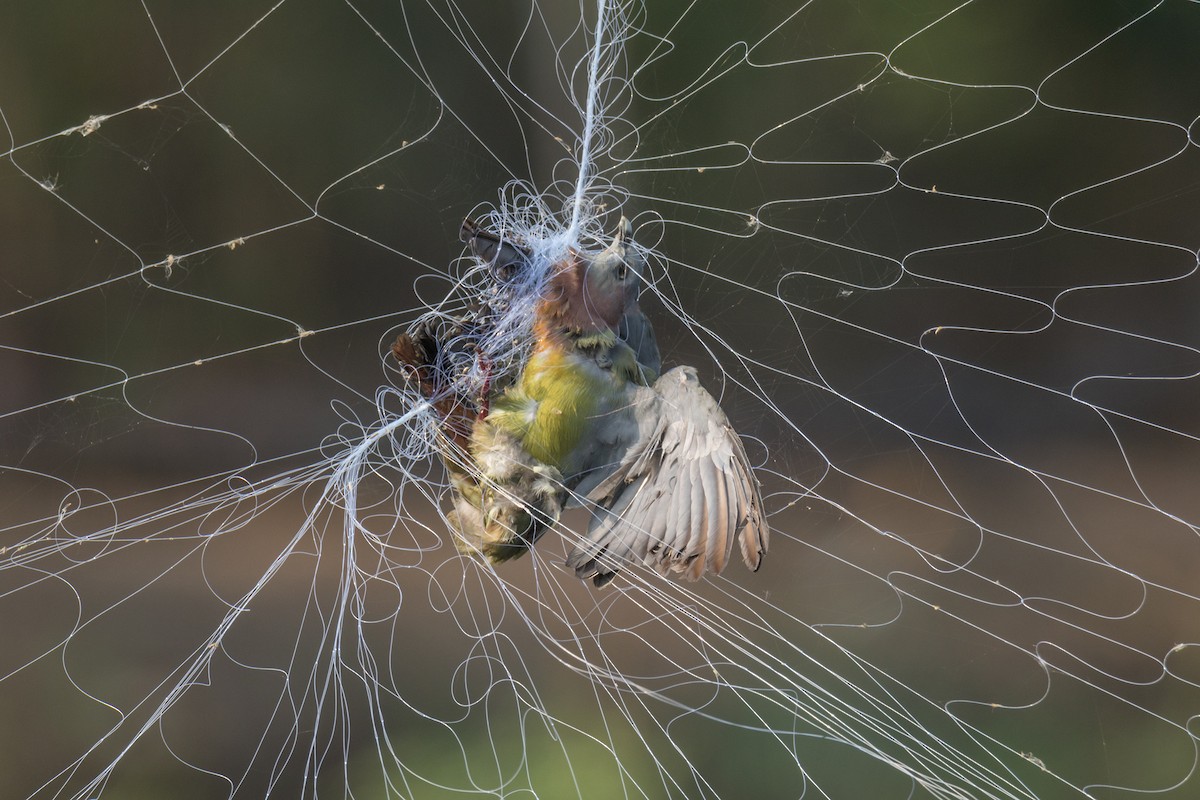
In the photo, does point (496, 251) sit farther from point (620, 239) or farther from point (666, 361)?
point (666, 361)

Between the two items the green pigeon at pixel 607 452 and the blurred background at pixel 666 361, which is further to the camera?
the blurred background at pixel 666 361

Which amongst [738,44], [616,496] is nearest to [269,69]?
[738,44]

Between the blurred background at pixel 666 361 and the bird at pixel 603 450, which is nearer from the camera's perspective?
the bird at pixel 603 450

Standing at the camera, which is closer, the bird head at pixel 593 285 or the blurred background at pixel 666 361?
the bird head at pixel 593 285

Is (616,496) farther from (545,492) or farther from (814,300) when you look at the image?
(814,300)

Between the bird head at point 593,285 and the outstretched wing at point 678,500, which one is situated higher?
the bird head at point 593,285

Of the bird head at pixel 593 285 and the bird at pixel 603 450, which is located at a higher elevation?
the bird head at pixel 593 285
